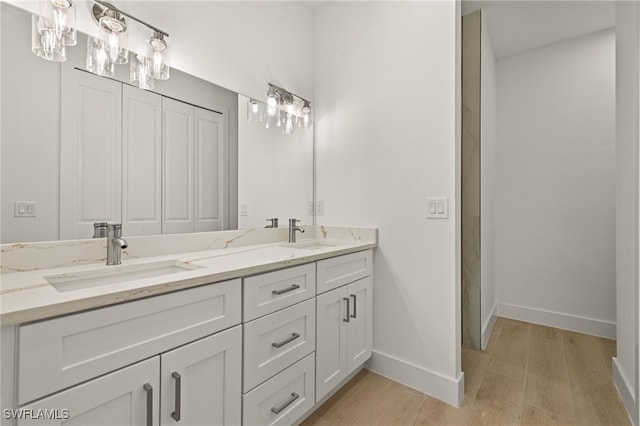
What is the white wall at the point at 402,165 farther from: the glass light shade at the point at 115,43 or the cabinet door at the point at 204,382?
the glass light shade at the point at 115,43

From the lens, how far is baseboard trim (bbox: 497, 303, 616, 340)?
101 inches

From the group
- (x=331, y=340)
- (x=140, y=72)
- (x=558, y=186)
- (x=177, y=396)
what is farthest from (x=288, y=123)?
(x=558, y=186)

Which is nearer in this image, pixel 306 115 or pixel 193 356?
pixel 193 356

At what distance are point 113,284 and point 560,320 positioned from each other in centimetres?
347

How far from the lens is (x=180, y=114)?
1.57 m

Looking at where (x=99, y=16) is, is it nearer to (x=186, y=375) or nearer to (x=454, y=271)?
(x=186, y=375)

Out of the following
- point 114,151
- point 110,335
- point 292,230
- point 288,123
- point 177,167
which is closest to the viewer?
point 110,335

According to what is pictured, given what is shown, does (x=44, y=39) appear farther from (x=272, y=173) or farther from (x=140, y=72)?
(x=272, y=173)

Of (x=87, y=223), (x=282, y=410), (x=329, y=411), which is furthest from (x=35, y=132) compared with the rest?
(x=329, y=411)

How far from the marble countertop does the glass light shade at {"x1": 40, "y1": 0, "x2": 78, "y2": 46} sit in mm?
883

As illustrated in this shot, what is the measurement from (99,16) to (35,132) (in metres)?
0.56

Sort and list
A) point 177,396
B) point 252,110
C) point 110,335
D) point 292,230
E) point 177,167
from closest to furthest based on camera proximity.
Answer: point 110,335 < point 177,396 < point 177,167 < point 252,110 < point 292,230

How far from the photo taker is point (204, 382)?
101 cm

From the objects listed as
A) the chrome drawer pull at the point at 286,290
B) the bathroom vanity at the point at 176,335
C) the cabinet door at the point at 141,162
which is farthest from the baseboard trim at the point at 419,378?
the cabinet door at the point at 141,162
